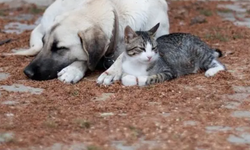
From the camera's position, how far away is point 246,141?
143 inches

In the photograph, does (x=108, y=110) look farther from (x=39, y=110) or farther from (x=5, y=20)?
(x=5, y=20)

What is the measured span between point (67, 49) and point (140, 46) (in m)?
0.66

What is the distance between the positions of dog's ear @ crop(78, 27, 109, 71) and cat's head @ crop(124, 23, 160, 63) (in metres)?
0.24

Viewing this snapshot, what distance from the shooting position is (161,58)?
16.8 ft

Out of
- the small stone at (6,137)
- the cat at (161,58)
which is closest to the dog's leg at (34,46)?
the cat at (161,58)

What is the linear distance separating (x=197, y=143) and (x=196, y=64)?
1.94 meters

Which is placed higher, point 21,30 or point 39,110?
point 39,110

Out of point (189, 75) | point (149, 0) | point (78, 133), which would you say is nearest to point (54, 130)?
point (78, 133)

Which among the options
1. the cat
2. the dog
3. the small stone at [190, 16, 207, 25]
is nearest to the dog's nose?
the dog

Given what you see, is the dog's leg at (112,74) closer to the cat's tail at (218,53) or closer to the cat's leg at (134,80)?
the cat's leg at (134,80)

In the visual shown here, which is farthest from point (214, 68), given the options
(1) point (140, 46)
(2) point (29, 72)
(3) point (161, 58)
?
(2) point (29, 72)

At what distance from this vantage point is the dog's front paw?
16.5ft

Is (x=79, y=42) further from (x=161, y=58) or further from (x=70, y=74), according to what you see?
(x=161, y=58)

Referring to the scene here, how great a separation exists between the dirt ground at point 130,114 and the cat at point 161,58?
92mm
